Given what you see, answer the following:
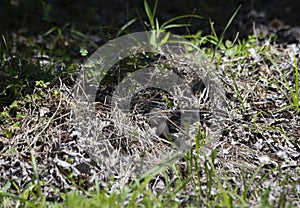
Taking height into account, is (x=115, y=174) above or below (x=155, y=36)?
below

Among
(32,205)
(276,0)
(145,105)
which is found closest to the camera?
(32,205)

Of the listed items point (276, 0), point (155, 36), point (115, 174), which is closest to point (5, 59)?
point (155, 36)

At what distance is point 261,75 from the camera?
3.60 meters

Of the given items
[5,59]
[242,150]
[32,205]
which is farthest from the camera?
[5,59]

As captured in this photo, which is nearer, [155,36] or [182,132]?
[182,132]

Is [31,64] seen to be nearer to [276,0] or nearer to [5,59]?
[5,59]

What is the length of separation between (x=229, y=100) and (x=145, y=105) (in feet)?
1.92

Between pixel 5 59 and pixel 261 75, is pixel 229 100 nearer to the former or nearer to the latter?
pixel 261 75

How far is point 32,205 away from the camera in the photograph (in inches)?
95.5

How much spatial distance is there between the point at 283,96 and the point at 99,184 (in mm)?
1498

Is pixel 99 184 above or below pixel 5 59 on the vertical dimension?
below

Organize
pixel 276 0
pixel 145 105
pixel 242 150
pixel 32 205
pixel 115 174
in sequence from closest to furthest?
pixel 32 205
pixel 115 174
pixel 242 150
pixel 145 105
pixel 276 0

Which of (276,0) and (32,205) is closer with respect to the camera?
(32,205)

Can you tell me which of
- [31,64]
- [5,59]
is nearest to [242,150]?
[31,64]
